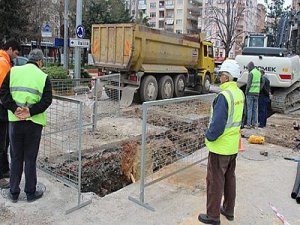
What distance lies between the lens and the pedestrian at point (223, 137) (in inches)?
146

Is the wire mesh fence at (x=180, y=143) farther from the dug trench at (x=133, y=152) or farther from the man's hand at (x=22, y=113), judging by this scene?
the man's hand at (x=22, y=113)

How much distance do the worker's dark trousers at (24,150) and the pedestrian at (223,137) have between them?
77.9 inches

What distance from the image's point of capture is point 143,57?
13.0 m

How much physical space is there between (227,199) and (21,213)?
228 cm

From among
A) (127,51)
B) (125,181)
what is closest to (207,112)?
(125,181)

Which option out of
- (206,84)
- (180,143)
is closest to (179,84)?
(206,84)

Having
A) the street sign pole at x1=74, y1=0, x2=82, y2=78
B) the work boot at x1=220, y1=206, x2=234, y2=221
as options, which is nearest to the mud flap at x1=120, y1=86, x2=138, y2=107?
the street sign pole at x1=74, y1=0, x2=82, y2=78

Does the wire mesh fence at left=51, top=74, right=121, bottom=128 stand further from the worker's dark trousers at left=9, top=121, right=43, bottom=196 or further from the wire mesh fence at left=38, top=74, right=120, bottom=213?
the worker's dark trousers at left=9, top=121, right=43, bottom=196

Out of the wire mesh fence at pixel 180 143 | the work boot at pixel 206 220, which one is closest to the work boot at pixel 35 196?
the wire mesh fence at pixel 180 143

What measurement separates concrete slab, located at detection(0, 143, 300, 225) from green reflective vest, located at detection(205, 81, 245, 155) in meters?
0.88

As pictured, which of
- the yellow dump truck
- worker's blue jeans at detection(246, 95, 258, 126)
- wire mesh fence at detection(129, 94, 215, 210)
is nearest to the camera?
wire mesh fence at detection(129, 94, 215, 210)

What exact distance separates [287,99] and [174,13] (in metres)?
81.2

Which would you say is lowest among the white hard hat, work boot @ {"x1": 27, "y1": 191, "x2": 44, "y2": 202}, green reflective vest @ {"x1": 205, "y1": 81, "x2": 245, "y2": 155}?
work boot @ {"x1": 27, "y1": 191, "x2": 44, "y2": 202}

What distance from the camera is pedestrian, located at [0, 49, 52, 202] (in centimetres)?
411
